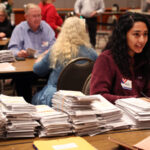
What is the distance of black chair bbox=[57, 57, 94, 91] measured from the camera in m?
3.00

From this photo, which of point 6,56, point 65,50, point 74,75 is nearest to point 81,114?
point 74,75

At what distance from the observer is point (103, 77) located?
2.41m

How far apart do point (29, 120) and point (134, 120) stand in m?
0.61

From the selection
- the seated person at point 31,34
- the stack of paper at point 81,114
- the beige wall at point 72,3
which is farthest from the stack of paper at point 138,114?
the beige wall at point 72,3

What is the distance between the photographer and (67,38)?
319 centimetres

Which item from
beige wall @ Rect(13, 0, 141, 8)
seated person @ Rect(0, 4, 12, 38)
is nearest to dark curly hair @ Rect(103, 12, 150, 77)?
seated person @ Rect(0, 4, 12, 38)

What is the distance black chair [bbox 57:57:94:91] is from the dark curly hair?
19.5 inches

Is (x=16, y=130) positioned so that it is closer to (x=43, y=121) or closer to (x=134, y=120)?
(x=43, y=121)

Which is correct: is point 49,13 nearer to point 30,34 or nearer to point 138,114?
point 30,34

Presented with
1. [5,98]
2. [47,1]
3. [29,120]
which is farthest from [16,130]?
[47,1]

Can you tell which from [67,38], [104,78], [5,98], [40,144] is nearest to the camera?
[40,144]

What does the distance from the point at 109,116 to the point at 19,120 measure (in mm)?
500

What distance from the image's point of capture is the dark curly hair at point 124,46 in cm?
249

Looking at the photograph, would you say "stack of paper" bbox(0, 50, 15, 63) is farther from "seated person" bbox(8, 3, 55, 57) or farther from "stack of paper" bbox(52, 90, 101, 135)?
"stack of paper" bbox(52, 90, 101, 135)
